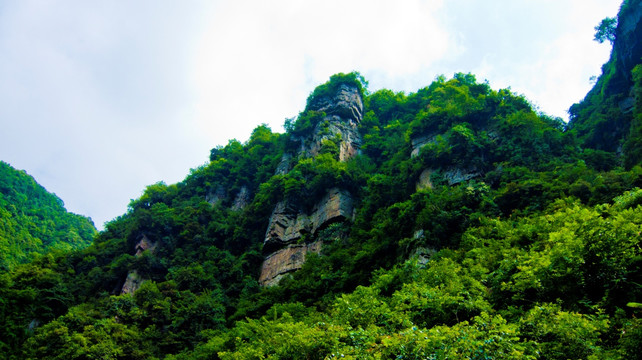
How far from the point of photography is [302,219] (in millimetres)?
30172

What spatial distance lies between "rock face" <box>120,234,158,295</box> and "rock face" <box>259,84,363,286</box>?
8.87 metres

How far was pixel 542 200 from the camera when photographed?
1786 cm

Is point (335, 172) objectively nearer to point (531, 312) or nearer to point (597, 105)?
point (597, 105)

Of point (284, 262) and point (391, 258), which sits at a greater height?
point (284, 262)

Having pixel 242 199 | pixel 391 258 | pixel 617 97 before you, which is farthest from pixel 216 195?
pixel 617 97

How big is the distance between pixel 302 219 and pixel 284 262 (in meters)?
4.26

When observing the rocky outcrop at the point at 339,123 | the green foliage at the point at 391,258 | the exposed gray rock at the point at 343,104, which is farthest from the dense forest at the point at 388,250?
the exposed gray rock at the point at 343,104

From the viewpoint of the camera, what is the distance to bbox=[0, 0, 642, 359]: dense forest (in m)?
9.28

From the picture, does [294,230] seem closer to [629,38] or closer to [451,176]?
[451,176]

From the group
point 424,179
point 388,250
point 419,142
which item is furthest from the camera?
point 419,142

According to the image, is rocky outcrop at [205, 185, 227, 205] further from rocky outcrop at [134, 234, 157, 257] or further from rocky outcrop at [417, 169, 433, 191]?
rocky outcrop at [417, 169, 433, 191]

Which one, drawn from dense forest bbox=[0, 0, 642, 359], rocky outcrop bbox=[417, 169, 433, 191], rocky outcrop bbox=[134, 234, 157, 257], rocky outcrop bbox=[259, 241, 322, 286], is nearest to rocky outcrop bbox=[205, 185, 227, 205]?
dense forest bbox=[0, 0, 642, 359]

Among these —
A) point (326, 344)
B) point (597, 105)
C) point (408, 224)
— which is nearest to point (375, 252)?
point (408, 224)

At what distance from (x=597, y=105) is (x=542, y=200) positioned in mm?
15354
